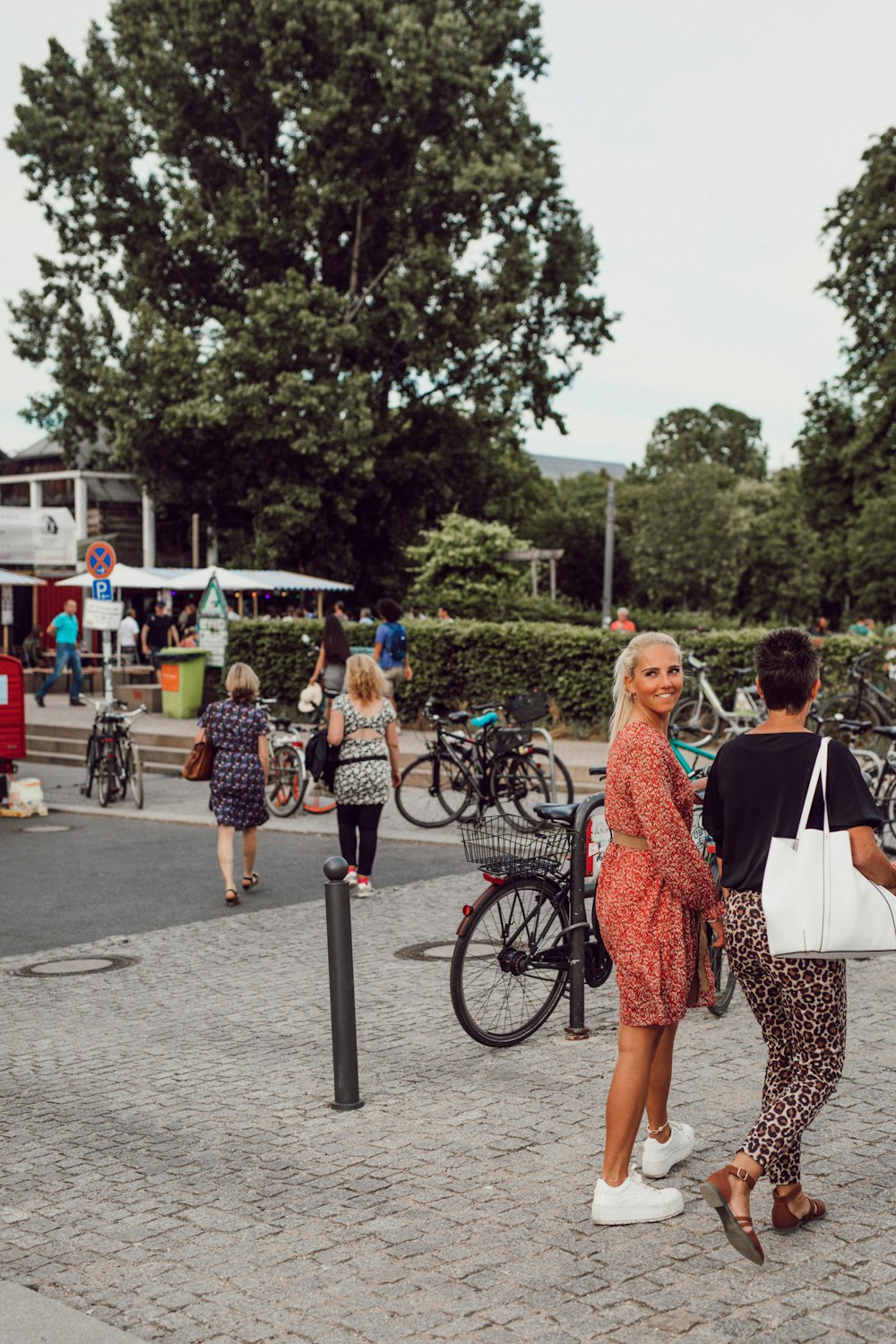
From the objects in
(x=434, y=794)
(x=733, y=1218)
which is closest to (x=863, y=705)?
(x=434, y=794)

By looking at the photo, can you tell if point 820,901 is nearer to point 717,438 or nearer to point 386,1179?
point 386,1179

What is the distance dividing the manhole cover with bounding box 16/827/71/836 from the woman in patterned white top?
16.6ft

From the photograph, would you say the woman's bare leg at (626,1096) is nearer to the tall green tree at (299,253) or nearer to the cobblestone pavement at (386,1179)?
the cobblestone pavement at (386,1179)

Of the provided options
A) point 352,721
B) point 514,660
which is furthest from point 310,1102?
point 514,660

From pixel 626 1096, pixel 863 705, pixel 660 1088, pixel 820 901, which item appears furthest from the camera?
pixel 863 705

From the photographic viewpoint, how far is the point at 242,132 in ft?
111

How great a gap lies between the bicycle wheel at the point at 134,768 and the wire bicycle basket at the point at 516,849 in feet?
30.0

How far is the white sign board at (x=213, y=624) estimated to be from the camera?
24594mm

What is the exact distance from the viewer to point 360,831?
32.1 ft

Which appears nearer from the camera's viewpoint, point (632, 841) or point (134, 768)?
point (632, 841)

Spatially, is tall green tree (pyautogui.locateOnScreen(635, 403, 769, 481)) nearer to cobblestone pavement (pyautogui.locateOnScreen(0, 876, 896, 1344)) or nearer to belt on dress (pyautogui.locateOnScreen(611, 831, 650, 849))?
cobblestone pavement (pyautogui.locateOnScreen(0, 876, 896, 1344))

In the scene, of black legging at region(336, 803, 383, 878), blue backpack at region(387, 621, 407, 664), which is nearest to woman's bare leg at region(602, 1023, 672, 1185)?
black legging at region(336, 803, 383, 878)

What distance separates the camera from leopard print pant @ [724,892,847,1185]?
13.1 feet

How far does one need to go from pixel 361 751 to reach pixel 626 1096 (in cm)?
540
